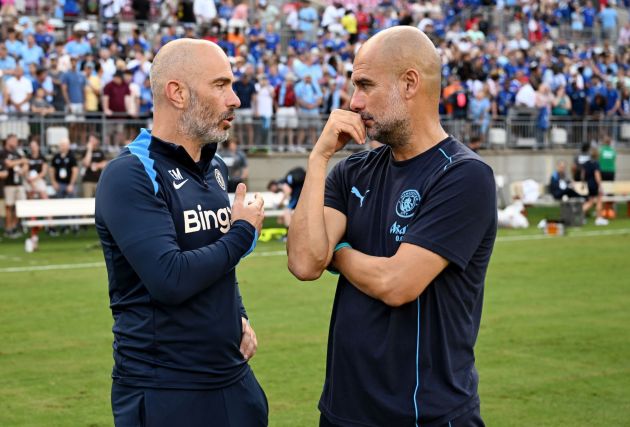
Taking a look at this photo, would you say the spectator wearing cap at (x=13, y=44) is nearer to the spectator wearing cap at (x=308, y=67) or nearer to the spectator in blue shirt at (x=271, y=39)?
the spectator wearing cap at (x=308, y=67)

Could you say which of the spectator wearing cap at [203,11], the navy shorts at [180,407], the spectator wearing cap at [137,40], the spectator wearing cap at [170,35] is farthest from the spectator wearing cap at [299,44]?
the navy shorts at [180,407]

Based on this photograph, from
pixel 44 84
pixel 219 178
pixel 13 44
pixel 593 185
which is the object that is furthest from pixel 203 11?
pixel 219 178

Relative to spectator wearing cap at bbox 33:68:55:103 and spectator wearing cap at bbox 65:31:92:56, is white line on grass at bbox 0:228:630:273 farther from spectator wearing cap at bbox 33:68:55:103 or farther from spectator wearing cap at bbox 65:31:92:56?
spectator wearing cap at bbox 65:31:92:56

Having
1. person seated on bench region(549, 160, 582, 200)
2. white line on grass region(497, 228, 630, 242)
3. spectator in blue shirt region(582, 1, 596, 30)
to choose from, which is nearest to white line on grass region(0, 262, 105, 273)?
white line on grass region(497, 228, 630, 242)

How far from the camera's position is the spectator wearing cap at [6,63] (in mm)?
22625

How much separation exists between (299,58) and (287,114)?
299 centimetres

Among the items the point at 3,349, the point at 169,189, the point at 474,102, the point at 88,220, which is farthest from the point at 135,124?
the point at 169,189

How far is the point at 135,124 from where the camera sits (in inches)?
947

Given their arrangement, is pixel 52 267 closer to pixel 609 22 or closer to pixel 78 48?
pixel 78 48

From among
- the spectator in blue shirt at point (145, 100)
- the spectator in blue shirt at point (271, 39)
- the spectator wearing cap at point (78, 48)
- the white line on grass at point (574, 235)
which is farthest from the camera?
the spectator in blue shirt at point (271, 39)

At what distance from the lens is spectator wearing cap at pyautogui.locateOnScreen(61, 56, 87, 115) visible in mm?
23375

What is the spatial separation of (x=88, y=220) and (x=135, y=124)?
388 cm

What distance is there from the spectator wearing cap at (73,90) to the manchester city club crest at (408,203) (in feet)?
66.3

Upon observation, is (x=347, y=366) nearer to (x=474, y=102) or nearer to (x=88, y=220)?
(x=88, y=220)
